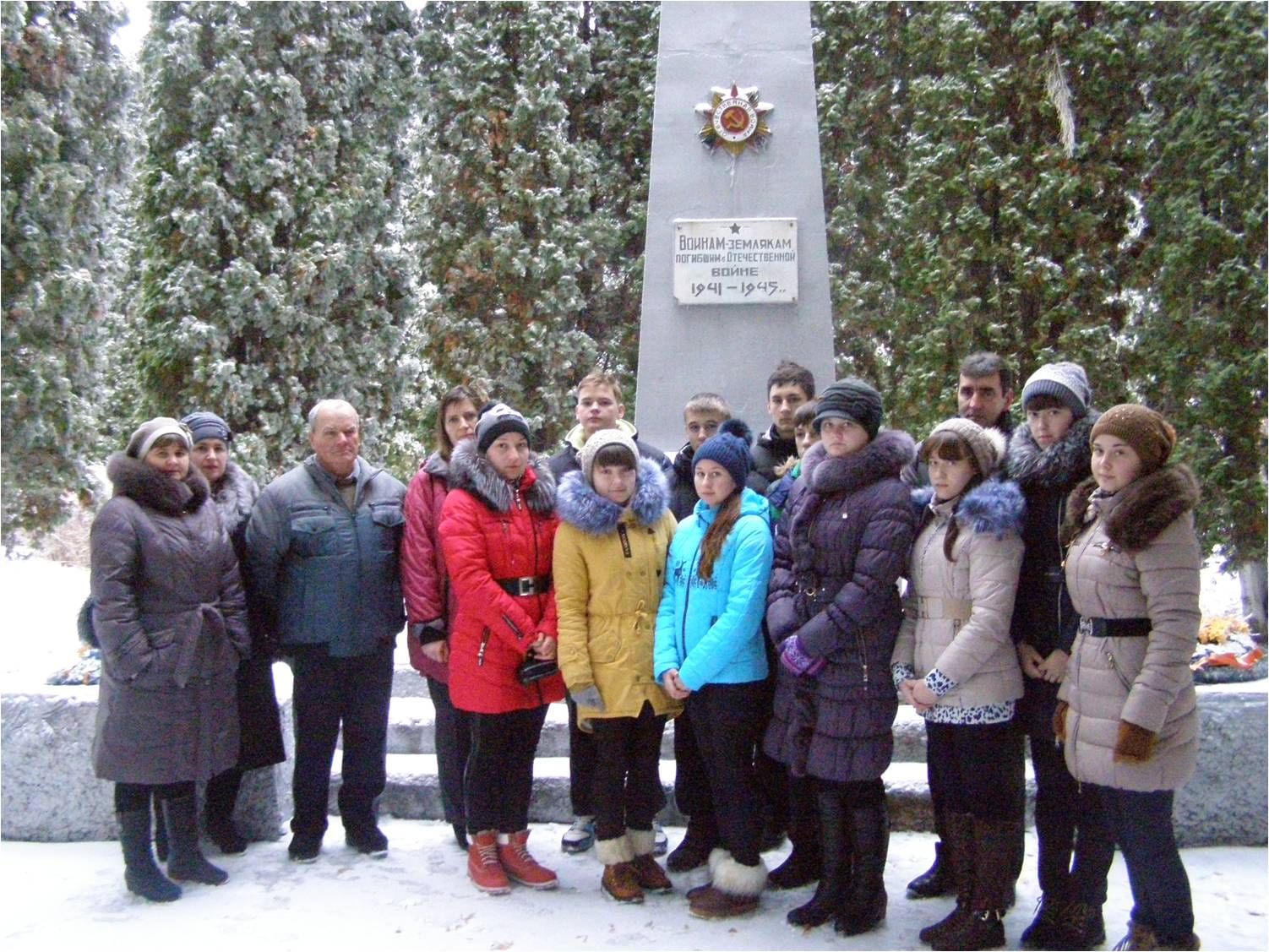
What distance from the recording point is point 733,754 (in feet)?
10.8

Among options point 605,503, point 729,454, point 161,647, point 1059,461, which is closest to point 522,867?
point 605,503

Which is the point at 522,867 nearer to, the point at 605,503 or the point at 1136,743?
the point at 605,503

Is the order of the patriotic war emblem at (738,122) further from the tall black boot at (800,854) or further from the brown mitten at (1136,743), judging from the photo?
the brown mitten at (1136,743)

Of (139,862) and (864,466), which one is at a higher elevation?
(864,466)

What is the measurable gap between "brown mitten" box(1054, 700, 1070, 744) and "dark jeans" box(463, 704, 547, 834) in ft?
5.35

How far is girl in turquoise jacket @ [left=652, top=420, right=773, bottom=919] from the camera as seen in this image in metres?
3.26

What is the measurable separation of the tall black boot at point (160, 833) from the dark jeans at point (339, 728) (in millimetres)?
433

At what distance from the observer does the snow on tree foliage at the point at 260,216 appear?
897 cm

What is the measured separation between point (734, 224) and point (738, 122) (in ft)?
1.76

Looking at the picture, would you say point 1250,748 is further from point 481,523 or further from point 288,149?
point 288,149

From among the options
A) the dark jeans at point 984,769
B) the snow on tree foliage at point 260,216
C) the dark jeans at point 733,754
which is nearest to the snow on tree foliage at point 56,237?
the snow on tree foliage at point 260,216

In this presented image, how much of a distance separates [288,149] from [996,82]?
5.92 meters

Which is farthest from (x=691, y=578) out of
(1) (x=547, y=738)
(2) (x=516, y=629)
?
(1) (x=547, y=738)

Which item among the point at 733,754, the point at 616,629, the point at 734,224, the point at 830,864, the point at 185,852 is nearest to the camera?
the point at 830,864
